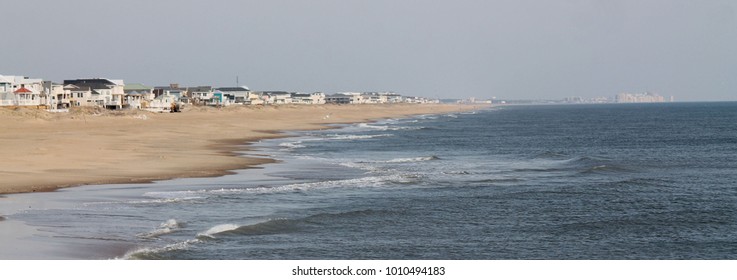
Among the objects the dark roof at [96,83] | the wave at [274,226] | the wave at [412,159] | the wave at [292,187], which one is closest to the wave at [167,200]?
the wave at [292,187]

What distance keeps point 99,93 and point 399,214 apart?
12217 cm

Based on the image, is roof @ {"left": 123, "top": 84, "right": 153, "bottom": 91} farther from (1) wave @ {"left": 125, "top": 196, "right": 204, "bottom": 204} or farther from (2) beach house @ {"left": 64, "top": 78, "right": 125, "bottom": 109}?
(1) wave @ {"left": 125, "top": 196, "right": 204, "bottom": 204}

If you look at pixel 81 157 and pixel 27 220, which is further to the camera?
pixel 81 157

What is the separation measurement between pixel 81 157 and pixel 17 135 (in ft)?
66.5

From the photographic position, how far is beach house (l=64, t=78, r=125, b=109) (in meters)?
139

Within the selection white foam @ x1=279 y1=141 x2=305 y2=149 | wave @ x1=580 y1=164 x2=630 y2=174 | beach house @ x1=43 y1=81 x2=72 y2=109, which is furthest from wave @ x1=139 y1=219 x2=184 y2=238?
beach house @ x1=43 y1=81 x2=72 y2=109

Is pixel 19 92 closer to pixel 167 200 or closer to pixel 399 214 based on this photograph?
pixel 167 200

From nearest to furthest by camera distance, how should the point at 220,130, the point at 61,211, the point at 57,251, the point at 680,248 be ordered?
the point at 57,251 → the point at 680,248 → the point at 61,211 → the point at 220,130

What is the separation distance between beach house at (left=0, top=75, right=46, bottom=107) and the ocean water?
71.1 metres

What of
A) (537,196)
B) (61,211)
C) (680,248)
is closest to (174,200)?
(61,211)

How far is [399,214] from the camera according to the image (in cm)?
2895

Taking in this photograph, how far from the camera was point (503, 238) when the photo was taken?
24.6m

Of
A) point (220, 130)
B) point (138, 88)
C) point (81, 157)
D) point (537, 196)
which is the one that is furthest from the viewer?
point (138, 88)
